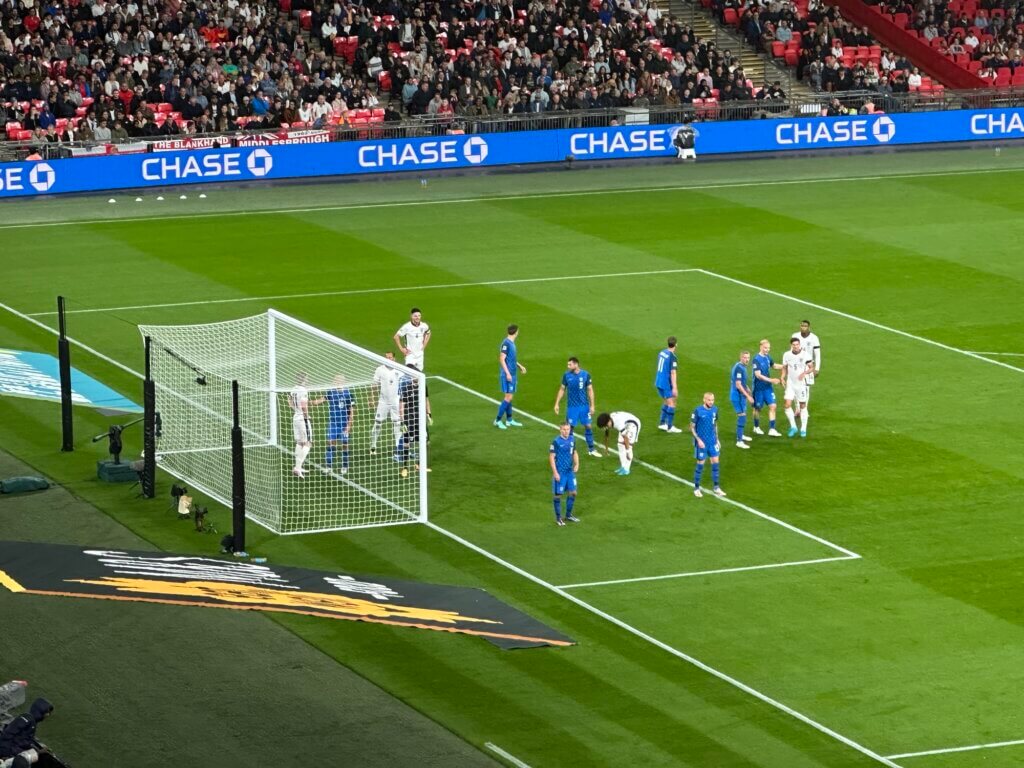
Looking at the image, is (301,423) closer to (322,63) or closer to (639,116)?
(322,63)

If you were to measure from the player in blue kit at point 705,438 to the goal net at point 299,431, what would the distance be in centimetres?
395

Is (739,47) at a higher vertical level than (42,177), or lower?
higher

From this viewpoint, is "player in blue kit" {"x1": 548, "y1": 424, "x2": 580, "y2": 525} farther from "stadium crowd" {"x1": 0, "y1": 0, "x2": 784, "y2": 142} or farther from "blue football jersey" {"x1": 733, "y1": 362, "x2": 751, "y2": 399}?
"stadium crowd" {"x1": 0, "y1": 0, "x2": 784, "y2": 142}

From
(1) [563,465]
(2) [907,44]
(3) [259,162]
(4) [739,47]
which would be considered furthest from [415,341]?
(2) [907,44]

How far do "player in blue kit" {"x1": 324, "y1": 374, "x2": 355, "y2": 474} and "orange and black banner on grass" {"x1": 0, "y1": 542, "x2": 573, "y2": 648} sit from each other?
6347 millimetres

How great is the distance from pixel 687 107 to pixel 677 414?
89.4 ft

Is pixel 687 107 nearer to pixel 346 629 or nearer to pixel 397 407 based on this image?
pixel 397 407

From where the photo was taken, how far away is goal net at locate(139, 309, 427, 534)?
27719 mm

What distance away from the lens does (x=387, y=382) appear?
29.2 metres

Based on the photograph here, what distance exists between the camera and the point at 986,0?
69.9m

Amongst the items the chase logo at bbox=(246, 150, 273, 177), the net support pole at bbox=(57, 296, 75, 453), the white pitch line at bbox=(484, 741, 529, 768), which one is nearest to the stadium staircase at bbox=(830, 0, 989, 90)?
the chase logo at bbox=(246, 150, 273, 177)

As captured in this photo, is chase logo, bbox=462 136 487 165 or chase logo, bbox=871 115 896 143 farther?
chase logo, bbox=871 115 896 143

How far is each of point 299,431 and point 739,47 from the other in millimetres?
41065

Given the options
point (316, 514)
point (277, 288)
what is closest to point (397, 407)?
point (316, 514)
